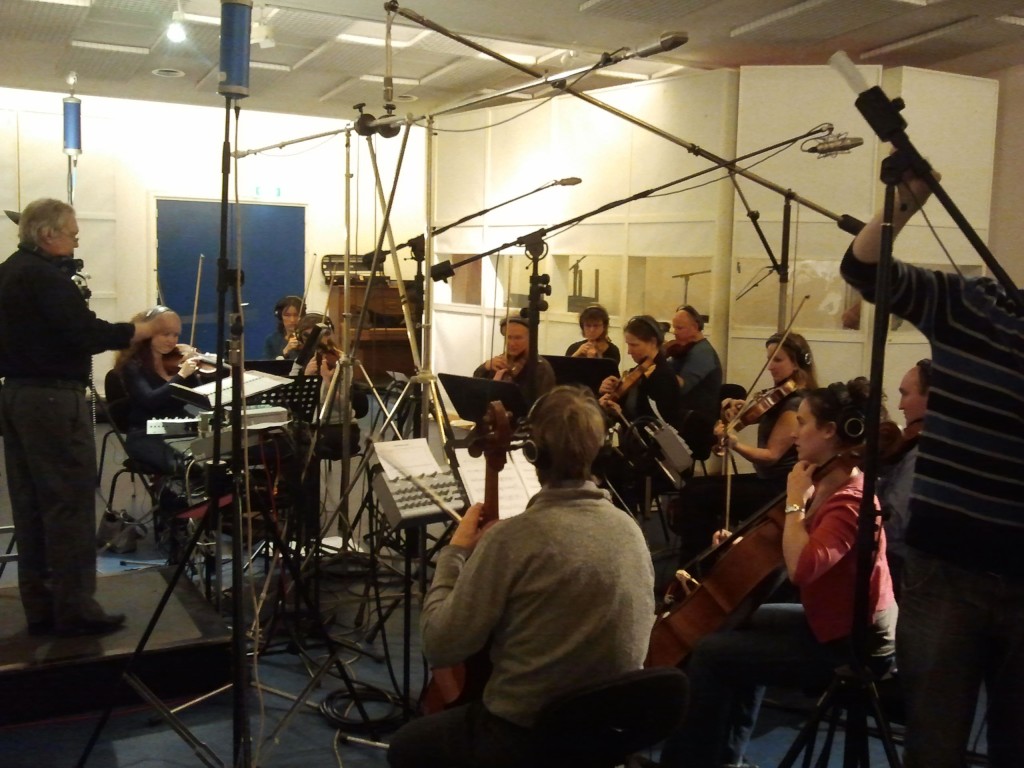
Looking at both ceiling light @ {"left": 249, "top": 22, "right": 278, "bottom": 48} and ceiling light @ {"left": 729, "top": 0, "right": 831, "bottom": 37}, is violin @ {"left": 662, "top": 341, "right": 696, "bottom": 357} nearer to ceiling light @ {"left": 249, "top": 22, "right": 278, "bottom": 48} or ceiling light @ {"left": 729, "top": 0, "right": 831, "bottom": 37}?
ceiling light @ {"left": 729, "top": 0, "right": 831, "bottom": 37}


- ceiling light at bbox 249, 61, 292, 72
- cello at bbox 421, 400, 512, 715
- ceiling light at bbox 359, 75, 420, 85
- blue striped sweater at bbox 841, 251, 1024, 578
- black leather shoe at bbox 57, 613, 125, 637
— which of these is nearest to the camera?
blue striped sweater at bbox 841, 251, 1024, 578

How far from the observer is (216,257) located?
9.55 m

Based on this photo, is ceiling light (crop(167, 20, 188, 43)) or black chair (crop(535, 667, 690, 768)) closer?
black chair (crop(535, 667, 690, 768))

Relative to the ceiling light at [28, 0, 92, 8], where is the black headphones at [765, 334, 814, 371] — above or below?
below

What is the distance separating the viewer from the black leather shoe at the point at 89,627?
119 inches

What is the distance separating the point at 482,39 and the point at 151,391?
3.86 meters

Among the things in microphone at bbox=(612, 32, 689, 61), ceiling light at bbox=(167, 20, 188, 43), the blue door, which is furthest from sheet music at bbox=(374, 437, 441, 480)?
the blue door

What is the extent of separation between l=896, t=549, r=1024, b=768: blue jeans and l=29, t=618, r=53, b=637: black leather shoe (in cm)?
263

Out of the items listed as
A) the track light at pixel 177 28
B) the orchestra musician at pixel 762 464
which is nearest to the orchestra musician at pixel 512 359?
the orchestra musician at pixel 762 464

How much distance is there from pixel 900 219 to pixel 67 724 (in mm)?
2767

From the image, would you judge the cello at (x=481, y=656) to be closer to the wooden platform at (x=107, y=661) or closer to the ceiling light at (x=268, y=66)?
the wooden platform at (x=107, y=661)

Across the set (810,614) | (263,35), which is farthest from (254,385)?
(263,35)

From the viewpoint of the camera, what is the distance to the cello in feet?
6.70

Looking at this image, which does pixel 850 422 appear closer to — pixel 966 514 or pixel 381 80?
pixel 966 514
